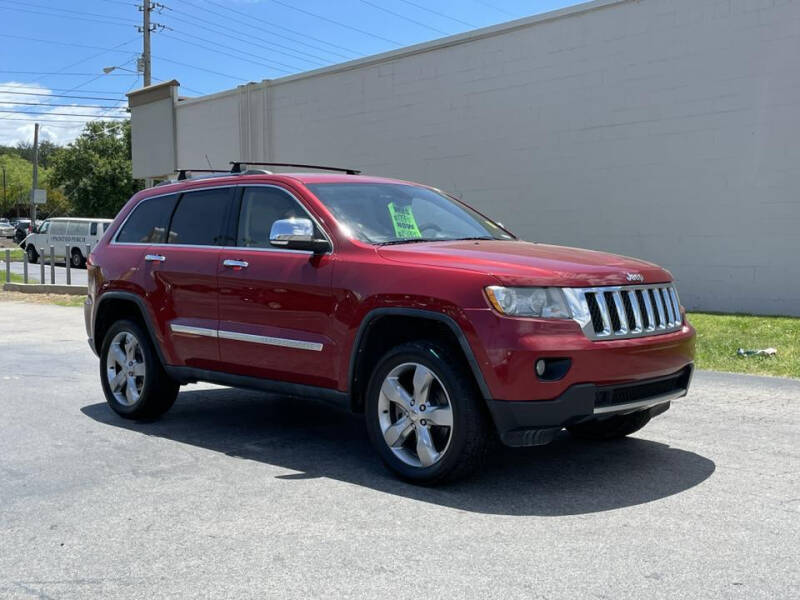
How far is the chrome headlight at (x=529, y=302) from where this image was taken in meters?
4.62

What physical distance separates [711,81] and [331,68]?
33.3ft

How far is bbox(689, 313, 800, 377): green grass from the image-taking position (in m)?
9.34

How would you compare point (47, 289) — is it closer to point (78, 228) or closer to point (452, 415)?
point (78, 228)

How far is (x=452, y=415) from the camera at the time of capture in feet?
15.7

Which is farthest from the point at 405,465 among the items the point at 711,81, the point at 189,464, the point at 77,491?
the point at 711,81

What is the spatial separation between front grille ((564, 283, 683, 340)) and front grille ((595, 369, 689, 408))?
277mm

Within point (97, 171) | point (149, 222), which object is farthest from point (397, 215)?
point (97, 171)

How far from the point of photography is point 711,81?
14266 millimetres

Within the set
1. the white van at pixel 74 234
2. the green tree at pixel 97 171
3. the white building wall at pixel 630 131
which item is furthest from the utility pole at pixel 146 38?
the green tree at pixel 97 171

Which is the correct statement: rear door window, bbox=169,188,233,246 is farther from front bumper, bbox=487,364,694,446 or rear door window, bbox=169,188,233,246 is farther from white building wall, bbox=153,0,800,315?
white building wall, bbox=153,0,800,315

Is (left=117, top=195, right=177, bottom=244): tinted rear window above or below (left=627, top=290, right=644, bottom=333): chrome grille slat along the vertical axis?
above

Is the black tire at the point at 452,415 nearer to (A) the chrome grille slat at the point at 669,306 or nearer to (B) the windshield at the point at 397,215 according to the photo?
(B) the windshield at the point at 397,215

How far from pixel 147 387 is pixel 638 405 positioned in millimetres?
3788

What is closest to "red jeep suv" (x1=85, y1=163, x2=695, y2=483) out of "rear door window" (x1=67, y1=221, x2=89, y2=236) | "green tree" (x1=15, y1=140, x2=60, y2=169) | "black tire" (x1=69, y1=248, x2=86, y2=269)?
"rear door window" (x1=67, y1=221, x2=89, y2=236)
